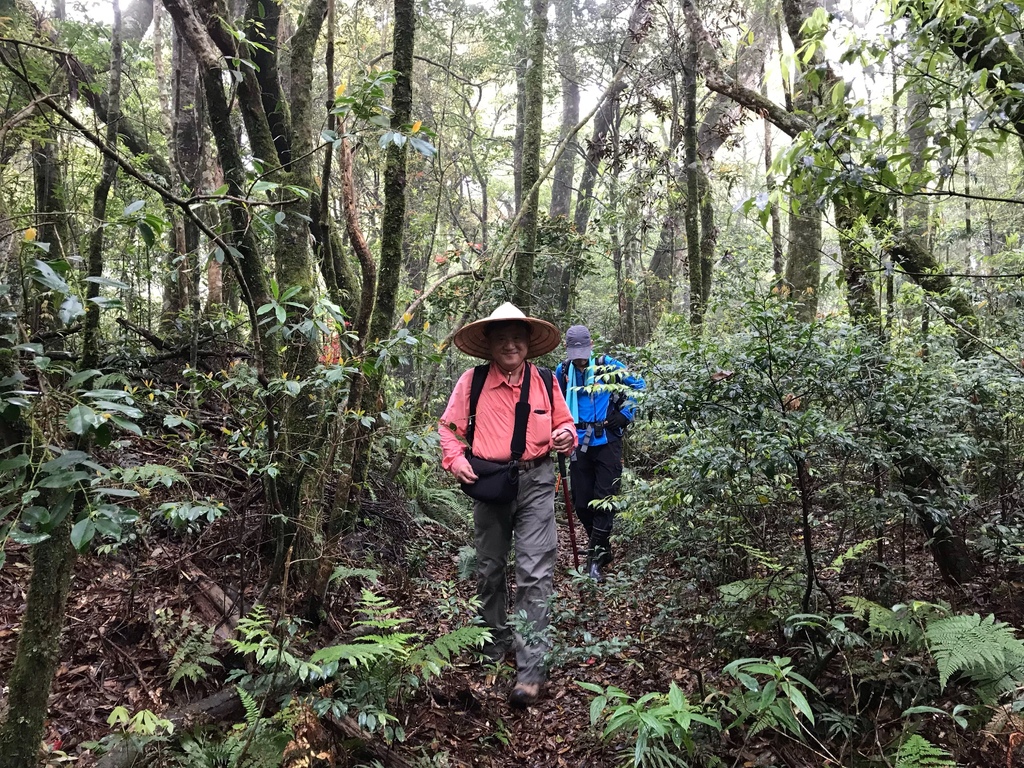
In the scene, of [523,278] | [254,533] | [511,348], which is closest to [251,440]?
[254,533]

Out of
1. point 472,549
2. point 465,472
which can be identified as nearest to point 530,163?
point 472,549

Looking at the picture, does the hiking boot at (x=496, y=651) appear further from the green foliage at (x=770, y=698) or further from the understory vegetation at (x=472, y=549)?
the green foliage at (x=770, y=698)

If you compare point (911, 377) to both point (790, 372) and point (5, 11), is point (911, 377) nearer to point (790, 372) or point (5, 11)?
point (790, 372)

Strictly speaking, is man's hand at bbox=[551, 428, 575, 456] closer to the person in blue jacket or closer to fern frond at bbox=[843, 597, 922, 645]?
the person in blue jacket

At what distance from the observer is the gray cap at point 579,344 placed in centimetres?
622

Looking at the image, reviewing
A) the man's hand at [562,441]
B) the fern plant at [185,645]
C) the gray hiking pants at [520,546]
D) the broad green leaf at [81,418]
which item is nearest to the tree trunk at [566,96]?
the man's hand at [562,441]

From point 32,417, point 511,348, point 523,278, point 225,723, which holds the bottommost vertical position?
point 225,723

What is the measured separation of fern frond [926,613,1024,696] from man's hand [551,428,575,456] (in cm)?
246

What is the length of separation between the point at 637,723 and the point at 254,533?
337 cm

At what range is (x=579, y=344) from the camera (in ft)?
20.5

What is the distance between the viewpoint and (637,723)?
2.51 metres

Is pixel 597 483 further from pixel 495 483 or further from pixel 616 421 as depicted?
pixel 495 483

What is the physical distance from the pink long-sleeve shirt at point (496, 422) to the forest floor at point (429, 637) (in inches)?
39.9

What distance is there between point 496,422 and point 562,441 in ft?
1.73
